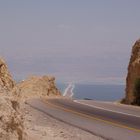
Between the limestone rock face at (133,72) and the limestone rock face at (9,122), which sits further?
the limestone rock face at (133,72)

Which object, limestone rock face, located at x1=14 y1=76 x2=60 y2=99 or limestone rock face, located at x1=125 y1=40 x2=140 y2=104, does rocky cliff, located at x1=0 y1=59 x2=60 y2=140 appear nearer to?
limestone rock face, located at x1=125 y1=40 x2=140 y2=104

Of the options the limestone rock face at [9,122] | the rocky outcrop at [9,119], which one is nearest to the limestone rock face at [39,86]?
the rocky outcrop at [9,119]

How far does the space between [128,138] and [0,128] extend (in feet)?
28.2

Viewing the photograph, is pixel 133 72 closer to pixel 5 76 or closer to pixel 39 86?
pixel 39 86

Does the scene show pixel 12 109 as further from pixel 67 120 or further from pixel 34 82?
pixel 34 82

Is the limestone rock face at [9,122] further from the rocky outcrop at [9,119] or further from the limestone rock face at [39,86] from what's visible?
the limestone rock face at [39,86]

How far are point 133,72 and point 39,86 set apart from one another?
20.6 meters

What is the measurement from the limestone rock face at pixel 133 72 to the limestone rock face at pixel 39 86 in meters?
15.7

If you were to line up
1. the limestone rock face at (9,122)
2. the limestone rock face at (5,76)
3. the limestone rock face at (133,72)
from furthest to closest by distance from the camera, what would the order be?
the limestone rock face at (133,72) < the limestone rock face at (5,76) < the limestone rock face at (9,122)

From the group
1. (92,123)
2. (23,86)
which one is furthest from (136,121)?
(23,86)

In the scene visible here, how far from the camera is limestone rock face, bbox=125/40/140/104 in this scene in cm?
5049

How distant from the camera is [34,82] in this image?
70.7m

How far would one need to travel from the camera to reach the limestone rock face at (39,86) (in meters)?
67.2

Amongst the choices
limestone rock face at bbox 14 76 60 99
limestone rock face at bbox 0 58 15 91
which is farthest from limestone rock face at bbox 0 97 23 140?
limestone rock face at bbox 14 76 60 99
